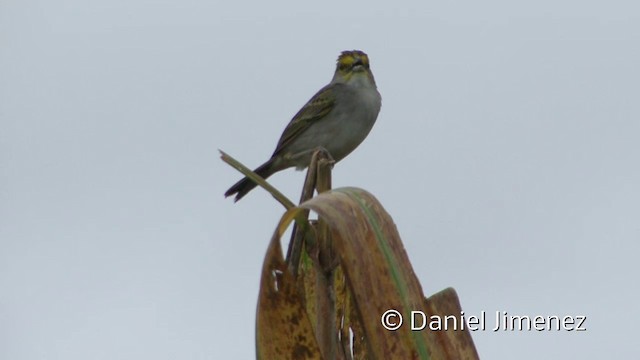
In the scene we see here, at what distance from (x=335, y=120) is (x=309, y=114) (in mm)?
317

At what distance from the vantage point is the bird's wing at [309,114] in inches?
344

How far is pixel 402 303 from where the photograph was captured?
8.45ft

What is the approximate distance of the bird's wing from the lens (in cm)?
875

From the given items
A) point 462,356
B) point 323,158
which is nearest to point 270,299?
point 462,356

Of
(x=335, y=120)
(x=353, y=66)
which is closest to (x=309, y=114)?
(x=335, y=120)

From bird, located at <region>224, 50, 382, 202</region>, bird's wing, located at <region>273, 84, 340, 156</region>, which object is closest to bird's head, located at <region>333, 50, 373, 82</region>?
bird, located at <region>224, 50, 382, 202</region>

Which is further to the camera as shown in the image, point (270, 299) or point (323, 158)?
point (323, 158)

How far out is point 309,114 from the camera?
8.82 metres

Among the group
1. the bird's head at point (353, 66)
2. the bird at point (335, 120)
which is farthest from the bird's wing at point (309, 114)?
the bird's head at point (353, 66)

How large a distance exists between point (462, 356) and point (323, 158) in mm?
897

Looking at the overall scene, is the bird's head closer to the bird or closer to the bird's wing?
the bird

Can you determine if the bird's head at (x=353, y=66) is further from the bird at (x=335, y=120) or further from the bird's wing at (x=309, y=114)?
the bird's wing at (x=309, y=114)

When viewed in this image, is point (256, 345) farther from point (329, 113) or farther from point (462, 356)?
point (329, 113)

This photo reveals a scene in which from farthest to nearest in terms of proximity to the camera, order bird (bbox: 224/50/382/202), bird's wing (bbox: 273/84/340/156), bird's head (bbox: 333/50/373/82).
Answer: bird's head (bbox: 333/50/373/82)
bird's wing (bbox: 273/84/340/156)
bird (bbox: 224/50/382/202)
